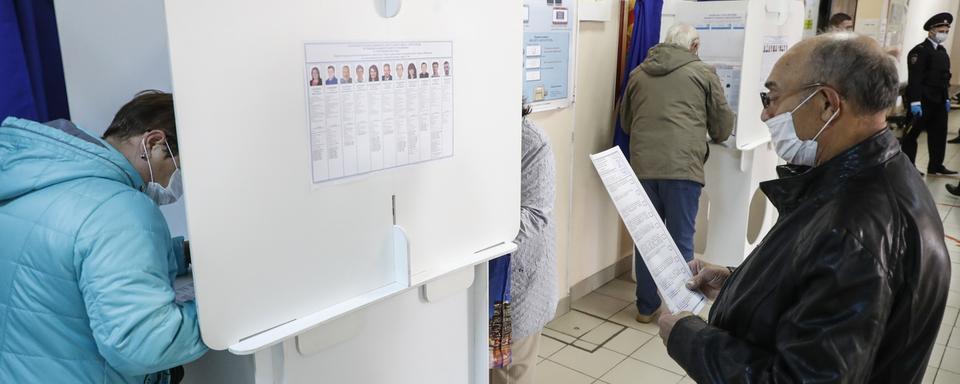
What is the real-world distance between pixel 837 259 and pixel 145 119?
1264 mm

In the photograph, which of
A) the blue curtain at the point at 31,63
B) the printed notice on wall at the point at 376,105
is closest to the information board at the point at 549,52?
the printed notice on wall at the point at 376,105

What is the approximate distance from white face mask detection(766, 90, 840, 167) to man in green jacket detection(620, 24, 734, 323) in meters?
1.87

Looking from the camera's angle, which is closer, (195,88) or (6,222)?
(195,88)

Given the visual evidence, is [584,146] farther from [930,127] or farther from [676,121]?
[930,127]

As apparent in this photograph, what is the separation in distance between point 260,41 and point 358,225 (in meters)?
0.39

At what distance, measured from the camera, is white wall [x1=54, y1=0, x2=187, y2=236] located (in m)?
1.43

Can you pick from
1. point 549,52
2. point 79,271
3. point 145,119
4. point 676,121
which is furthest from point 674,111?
point 79,271

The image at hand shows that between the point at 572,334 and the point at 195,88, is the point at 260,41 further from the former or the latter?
the point at 572,334

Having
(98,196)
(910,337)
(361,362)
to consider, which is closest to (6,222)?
(98,196)

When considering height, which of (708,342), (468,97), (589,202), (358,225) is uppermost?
(468,97)

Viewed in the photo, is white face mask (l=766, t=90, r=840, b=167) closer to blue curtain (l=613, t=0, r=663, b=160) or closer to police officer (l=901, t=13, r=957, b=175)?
blue curtain (l=613, t=0, r=663, b=160)

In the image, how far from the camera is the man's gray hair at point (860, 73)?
1.17m

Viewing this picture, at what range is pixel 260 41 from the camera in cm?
104

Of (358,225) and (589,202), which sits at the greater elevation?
(358,225)
